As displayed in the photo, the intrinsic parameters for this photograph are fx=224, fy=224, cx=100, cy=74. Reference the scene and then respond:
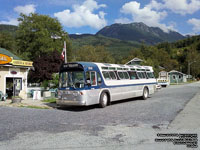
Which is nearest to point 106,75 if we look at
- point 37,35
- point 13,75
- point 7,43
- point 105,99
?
point 105,99

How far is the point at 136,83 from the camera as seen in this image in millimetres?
16703

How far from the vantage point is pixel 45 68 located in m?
37.7

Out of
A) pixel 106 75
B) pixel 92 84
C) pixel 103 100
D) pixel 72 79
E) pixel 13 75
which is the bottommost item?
pixel 103 100

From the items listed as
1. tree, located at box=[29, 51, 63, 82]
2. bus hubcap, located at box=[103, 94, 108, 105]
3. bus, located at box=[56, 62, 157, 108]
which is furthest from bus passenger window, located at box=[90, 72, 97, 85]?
tree, located at box=[29, 51, 63, 82]

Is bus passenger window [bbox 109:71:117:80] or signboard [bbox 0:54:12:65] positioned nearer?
bus passenger window [bbox 109:71:117:80]

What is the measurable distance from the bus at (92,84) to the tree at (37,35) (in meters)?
33.0

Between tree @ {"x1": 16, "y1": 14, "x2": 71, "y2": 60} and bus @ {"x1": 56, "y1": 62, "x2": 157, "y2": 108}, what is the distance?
1299 inches

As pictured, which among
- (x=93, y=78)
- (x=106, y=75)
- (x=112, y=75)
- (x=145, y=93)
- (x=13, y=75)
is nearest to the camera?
(x=93, y=78)

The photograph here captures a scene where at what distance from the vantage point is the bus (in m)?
12.0

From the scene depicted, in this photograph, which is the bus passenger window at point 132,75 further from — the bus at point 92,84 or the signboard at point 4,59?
the signboard at point 4,59

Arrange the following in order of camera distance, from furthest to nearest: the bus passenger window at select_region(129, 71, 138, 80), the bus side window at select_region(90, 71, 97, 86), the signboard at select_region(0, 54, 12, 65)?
the signboard at select_region(0, 54, 12, 65) → the bus passenger window at select_region(129, 71, 138, 80) → the bus side window at select_region(90, 71, 97, 86)

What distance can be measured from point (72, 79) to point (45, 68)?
26.0 meters

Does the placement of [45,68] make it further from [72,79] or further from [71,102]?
[71,102]

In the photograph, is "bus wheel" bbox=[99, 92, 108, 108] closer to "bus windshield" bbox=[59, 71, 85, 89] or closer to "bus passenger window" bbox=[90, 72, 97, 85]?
"bus passenger window" bbox=[90, 72, 97, 85]
